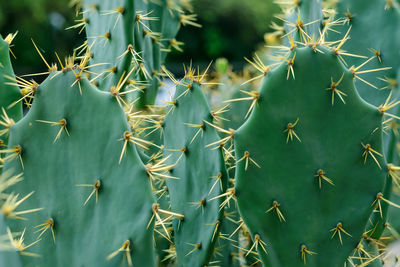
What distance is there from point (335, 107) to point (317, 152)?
0.12 metres

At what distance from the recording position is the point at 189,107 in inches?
58.7

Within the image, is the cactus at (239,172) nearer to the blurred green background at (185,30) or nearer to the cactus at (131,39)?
the cactus at (131,39)

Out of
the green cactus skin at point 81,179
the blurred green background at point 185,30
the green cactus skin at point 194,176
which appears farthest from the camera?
the blurred green background at point 185,30

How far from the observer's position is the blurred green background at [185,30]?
13.8 meters

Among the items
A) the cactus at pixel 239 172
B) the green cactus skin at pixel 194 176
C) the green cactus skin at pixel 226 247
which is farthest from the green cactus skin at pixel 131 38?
the green cactus skin at pixel 226 247

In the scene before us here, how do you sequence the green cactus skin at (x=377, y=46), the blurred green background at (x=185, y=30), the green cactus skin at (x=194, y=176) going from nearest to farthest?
the green cactus skin at (x=194, y=176), the green cactus skin at (x=377, y=46), the blurred green background at (x=185, y=30)

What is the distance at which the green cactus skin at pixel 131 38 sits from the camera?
1.71 meters

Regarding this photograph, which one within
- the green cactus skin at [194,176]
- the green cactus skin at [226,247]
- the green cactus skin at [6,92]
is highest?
the green cactus skin at [6,92]

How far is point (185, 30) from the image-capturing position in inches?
589

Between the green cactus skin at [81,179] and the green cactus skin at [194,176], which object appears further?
the green cactus skin at [194,176]

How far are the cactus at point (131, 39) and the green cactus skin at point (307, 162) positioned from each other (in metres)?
0.47

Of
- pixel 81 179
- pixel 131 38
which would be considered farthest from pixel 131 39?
pixel 81 179

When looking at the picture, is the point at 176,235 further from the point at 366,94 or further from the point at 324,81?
the point at 366,94

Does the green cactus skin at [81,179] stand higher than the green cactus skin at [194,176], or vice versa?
the green cactus skin at [81,179]
